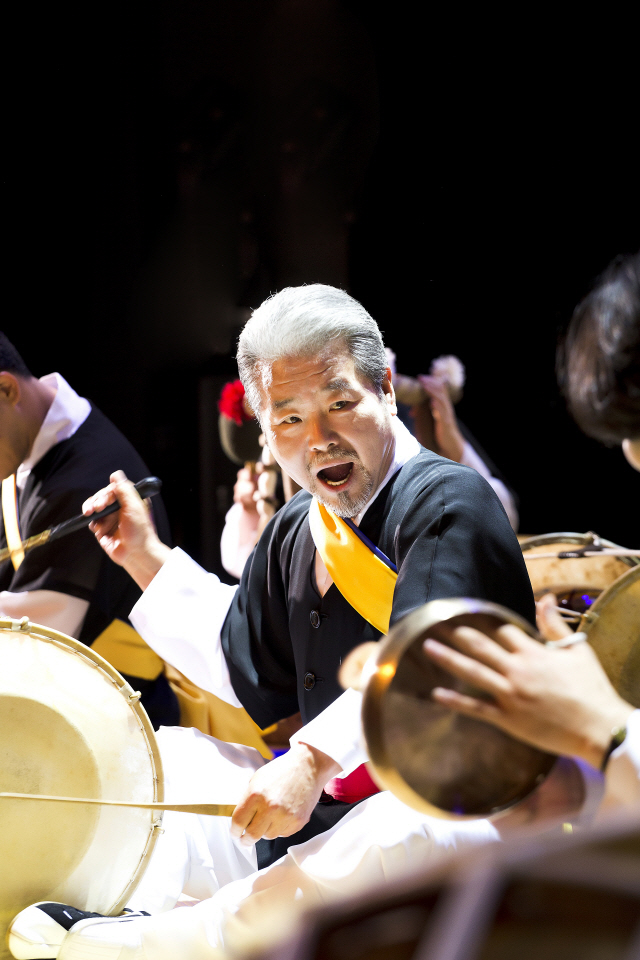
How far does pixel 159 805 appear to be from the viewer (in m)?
1.51

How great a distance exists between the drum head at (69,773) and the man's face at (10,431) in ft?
2.36

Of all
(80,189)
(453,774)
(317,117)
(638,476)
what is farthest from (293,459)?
(638,476)

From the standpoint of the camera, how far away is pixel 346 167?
2484 millimetres

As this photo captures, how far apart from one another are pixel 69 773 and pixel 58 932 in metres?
0.27

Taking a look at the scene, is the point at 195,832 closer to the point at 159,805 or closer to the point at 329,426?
the point at 159,805

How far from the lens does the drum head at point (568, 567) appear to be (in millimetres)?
2535

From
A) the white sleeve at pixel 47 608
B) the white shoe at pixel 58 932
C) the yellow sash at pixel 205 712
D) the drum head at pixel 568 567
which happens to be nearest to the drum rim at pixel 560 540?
the drum head at pixel 568 567

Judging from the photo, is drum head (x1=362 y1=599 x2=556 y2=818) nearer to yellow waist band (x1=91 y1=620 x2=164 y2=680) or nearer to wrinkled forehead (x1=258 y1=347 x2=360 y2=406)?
wrinkled forehead (x1=258 y1=347 x2=360 y2=406)

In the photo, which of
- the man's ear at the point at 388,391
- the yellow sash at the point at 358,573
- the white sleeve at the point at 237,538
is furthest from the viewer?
the white sleeve at the point at 237,538

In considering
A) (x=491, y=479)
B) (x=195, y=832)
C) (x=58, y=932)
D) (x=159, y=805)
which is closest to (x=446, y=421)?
(x=491, y=479)

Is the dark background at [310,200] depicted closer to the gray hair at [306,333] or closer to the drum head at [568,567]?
the drum head at [568,567]

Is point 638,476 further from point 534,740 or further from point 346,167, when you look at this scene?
point 534,740

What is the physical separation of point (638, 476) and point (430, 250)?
97 cm

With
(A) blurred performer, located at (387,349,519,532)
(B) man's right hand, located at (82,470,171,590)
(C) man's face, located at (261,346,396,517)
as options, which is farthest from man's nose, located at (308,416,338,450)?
(A) blurred performer, located at (387,349,519,532)
